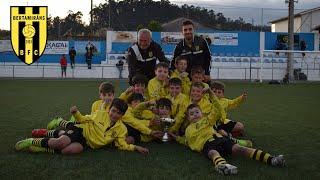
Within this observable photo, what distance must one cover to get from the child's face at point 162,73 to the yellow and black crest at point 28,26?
62.8 feet

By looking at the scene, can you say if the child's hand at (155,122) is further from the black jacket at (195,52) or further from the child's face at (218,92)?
the black jacket at (195,52)

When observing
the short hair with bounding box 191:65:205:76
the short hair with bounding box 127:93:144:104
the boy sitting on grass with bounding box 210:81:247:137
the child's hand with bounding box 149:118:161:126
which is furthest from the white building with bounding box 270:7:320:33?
the child's hand with bounding box 149:118:161:126

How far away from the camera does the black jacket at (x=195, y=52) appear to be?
8.48m

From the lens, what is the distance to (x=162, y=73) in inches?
300

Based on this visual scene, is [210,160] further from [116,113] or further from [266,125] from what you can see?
[266,125]

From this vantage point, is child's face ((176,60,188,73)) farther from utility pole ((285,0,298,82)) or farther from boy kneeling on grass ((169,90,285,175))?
utility pole ((285,0,298,82))

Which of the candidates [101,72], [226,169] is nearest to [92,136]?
[226,169]

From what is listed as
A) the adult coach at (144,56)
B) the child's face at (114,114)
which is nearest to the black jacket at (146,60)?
the adult coach at (144,56)

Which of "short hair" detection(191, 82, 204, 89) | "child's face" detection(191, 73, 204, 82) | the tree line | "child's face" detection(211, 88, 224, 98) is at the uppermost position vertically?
the tree line

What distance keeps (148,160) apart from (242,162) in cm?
114

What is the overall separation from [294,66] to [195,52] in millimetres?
26683

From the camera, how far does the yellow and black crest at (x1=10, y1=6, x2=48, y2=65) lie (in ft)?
85.1

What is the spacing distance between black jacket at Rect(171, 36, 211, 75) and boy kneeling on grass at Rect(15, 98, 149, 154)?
2.28 m

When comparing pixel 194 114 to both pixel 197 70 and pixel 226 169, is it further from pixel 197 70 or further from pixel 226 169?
pixel 197 70
